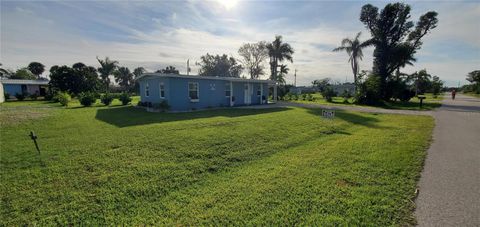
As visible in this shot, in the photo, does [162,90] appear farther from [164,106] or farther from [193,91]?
[193,91]

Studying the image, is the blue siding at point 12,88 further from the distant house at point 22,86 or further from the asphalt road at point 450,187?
the asphalt road at point 450,187

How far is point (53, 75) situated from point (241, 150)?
1246 inches

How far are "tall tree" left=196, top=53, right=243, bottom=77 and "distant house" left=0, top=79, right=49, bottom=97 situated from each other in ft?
96.7

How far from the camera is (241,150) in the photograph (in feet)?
18.5

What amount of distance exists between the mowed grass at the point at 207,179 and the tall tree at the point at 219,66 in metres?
46.3

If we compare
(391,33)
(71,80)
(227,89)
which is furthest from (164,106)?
(391,33)

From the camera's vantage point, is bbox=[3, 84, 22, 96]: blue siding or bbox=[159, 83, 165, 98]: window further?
bbox=[3, 84, 22, 96]: blue siding

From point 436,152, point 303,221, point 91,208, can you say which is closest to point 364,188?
point 303,221

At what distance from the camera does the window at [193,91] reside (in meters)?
15.2

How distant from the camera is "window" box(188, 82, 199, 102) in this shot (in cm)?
1517

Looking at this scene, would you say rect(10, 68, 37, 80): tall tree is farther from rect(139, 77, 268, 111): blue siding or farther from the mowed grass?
the mowed grass

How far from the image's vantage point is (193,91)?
50.6 feet

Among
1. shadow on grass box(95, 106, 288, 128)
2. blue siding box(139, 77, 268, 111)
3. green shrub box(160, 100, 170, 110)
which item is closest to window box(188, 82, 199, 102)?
blue siding box(139, 77, 268, 111)

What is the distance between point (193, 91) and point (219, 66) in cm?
3862
